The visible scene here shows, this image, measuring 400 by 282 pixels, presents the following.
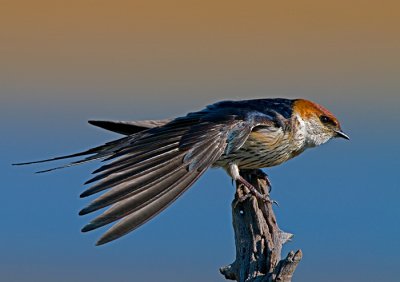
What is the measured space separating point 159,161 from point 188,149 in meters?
0.28

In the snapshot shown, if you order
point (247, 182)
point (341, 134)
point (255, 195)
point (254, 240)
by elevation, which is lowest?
point (254, 240)

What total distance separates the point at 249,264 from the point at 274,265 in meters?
0.15

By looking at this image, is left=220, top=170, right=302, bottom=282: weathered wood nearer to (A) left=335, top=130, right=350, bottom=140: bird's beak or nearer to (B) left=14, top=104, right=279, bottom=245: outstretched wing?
(B) left=14, top=104, right=279, bottom=245: outstretched wing

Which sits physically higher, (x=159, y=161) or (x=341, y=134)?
(x=341, y=134)

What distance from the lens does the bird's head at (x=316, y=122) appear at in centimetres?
612

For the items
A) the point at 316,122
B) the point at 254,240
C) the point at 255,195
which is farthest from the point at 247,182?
the point at 316,122

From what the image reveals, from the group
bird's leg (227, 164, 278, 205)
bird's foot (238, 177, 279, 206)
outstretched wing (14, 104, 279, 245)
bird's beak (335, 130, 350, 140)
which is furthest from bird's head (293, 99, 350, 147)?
bird's foot (238, 177, 279, 206)

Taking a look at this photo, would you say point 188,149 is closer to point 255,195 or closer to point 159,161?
point 159,161

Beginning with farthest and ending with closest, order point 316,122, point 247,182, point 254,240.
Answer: point 316,122
point 247,182
point 254,240

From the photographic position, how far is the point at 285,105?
6102 mm

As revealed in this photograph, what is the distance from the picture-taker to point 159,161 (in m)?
4.84

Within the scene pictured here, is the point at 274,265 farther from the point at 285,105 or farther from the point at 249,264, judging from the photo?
the point at 285,105

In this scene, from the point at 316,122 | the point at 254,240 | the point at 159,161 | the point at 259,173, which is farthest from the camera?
the point at 316,122

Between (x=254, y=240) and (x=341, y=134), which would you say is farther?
(x=341, y=134)
